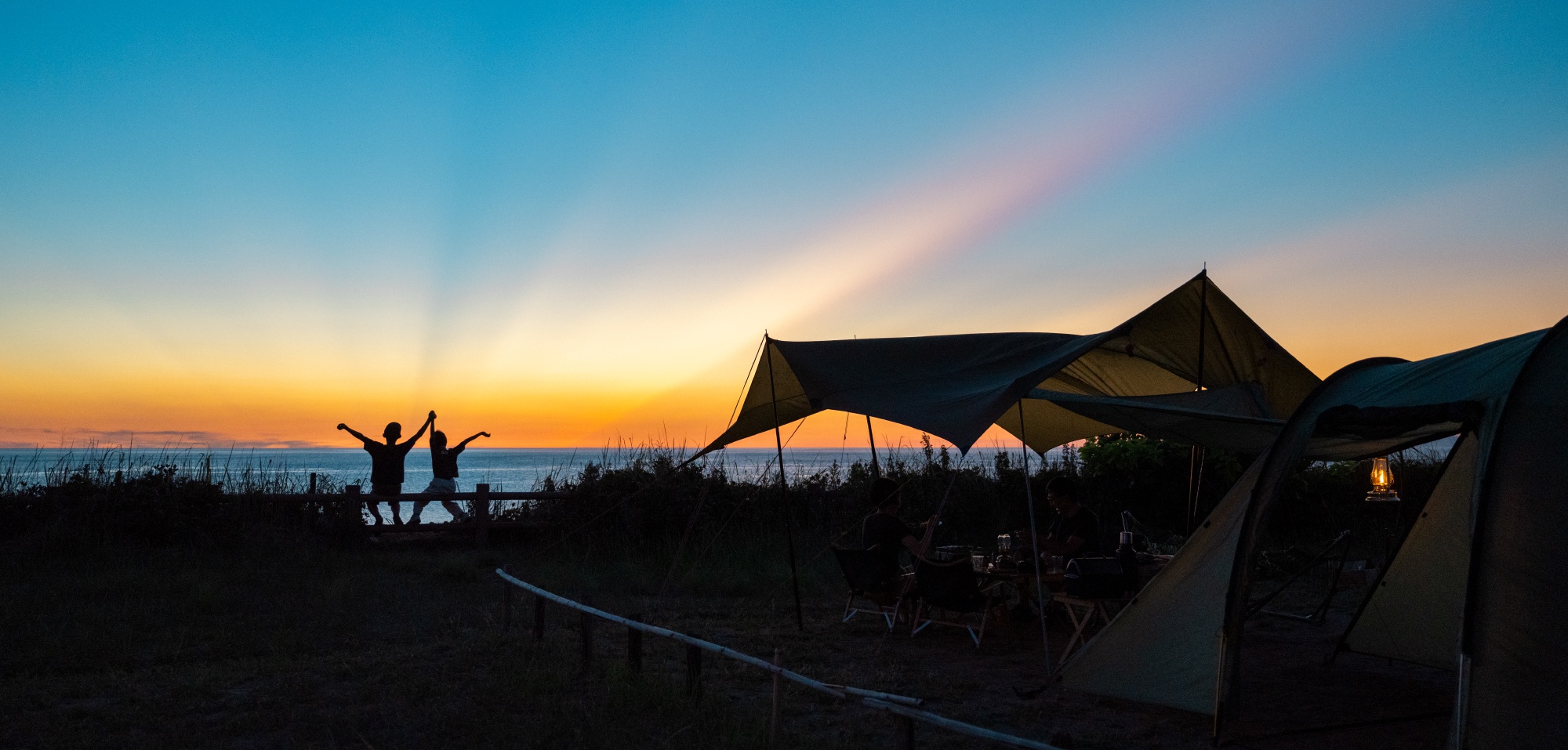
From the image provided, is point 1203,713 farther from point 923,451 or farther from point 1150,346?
point 923,451

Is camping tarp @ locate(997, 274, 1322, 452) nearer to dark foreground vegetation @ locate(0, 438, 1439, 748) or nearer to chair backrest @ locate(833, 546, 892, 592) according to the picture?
chair backrest @ locate(833, 546, 892, 592)

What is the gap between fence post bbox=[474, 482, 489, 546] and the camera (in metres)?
11.7

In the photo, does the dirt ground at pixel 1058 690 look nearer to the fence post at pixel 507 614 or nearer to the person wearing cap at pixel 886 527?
the person wearing cap at pixel 886 527

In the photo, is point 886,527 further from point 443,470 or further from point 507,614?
point 443,470

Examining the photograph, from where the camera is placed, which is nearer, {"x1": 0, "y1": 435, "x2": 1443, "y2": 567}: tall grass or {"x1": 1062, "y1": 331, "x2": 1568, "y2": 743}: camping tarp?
{"x1": 1062, "y1": 331, "x2": 1568, "y2": 743}: camping tarp

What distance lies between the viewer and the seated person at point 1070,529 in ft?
21.7

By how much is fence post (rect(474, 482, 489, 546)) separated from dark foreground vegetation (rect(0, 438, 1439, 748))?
0.71 feet

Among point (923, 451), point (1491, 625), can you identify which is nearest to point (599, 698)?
point (1491, 625)

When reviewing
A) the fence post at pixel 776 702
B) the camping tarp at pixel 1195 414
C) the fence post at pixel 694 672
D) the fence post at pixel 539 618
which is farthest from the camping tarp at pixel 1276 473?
the fence post at pixel 539 618

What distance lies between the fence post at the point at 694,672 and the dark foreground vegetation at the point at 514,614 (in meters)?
0.06

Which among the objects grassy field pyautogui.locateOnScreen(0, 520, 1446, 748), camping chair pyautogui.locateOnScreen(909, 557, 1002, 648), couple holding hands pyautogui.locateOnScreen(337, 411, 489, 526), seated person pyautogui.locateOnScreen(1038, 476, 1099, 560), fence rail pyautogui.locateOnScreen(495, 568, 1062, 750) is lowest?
grassy field pyautogui.locateOnScreen(0, 520, 1446, 748)

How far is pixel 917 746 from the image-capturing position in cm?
452

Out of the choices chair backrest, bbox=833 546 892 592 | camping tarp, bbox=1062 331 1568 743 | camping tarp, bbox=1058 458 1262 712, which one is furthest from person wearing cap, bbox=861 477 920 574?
camping tarp, bbox=1058 458 1262 712

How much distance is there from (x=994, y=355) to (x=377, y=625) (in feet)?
16.1
